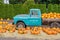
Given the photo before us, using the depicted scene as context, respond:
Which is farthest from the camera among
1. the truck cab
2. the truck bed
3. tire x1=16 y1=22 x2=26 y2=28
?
tire x1=16 y1=22 x2=26 y2=28

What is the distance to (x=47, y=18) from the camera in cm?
1783

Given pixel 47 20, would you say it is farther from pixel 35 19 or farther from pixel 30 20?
pixel 30 20

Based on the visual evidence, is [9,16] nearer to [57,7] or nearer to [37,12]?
[57,7]

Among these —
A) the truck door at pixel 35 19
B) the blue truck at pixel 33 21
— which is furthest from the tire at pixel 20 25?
the truck door at pixel 35 19

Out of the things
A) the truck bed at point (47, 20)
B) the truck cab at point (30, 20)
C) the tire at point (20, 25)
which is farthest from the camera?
the tire at point (20, 25)

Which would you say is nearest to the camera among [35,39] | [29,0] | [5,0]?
[35,39]

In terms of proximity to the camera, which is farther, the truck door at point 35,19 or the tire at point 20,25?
the tire at point 20,25

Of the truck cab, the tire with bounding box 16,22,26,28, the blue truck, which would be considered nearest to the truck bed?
the blue truck

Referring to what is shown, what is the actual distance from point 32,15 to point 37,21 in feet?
2.03

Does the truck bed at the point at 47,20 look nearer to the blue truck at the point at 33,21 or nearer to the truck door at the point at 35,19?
the blue truck at the point at 33,21

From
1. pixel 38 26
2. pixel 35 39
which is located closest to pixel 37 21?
pixel 38 26

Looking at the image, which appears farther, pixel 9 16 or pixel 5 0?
pixel 5 0

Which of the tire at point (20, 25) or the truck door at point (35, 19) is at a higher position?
the truck door at point (35, 19)

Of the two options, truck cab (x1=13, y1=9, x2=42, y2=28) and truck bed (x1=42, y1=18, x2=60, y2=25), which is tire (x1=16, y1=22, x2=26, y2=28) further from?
truck bed (x1=42, y1=18, x2=60, y2=25)
